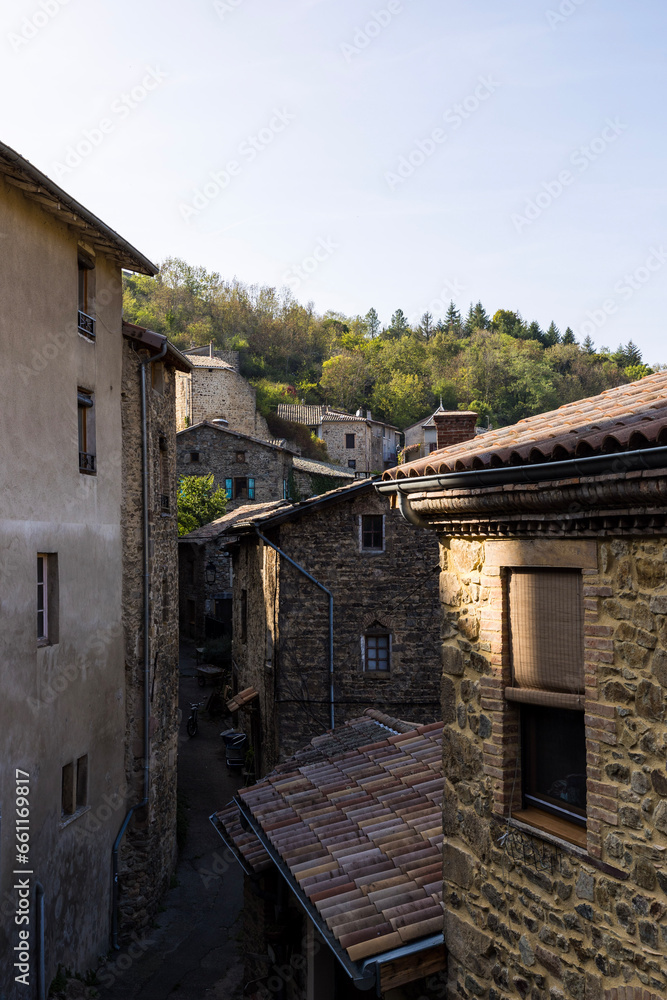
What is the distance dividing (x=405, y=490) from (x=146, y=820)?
10268 mm

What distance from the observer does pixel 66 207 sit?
1057cm

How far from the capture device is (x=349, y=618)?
1583cm

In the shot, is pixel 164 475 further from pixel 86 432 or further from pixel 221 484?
pixel 221 484

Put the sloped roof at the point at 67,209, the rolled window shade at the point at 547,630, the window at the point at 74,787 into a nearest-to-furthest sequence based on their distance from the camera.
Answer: the rolled window shade at the point at 547,630
the sloped roof at the point at 67,209
the window at the point at 74,787

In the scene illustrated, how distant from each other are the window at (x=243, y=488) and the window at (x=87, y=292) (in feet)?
81.9

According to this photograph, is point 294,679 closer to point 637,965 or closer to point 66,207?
point 66,207

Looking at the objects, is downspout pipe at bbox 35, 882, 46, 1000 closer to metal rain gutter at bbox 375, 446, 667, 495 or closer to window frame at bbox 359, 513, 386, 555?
metal rain gutter at bbox 375, 446, 667, 495

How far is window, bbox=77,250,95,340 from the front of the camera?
12266mm

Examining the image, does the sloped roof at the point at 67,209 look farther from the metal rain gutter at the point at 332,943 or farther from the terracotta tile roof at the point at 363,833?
the metal rain gutter at the point at 332,943

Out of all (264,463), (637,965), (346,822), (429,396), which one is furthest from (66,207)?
(429,396)

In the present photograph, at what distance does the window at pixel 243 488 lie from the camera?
37.3m

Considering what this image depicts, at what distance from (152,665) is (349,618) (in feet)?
13.4

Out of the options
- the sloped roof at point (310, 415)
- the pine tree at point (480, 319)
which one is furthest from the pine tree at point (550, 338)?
the sloped roof at point (310, 415)

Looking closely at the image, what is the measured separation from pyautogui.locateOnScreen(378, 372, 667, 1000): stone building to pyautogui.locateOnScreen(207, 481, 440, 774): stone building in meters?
10.4
